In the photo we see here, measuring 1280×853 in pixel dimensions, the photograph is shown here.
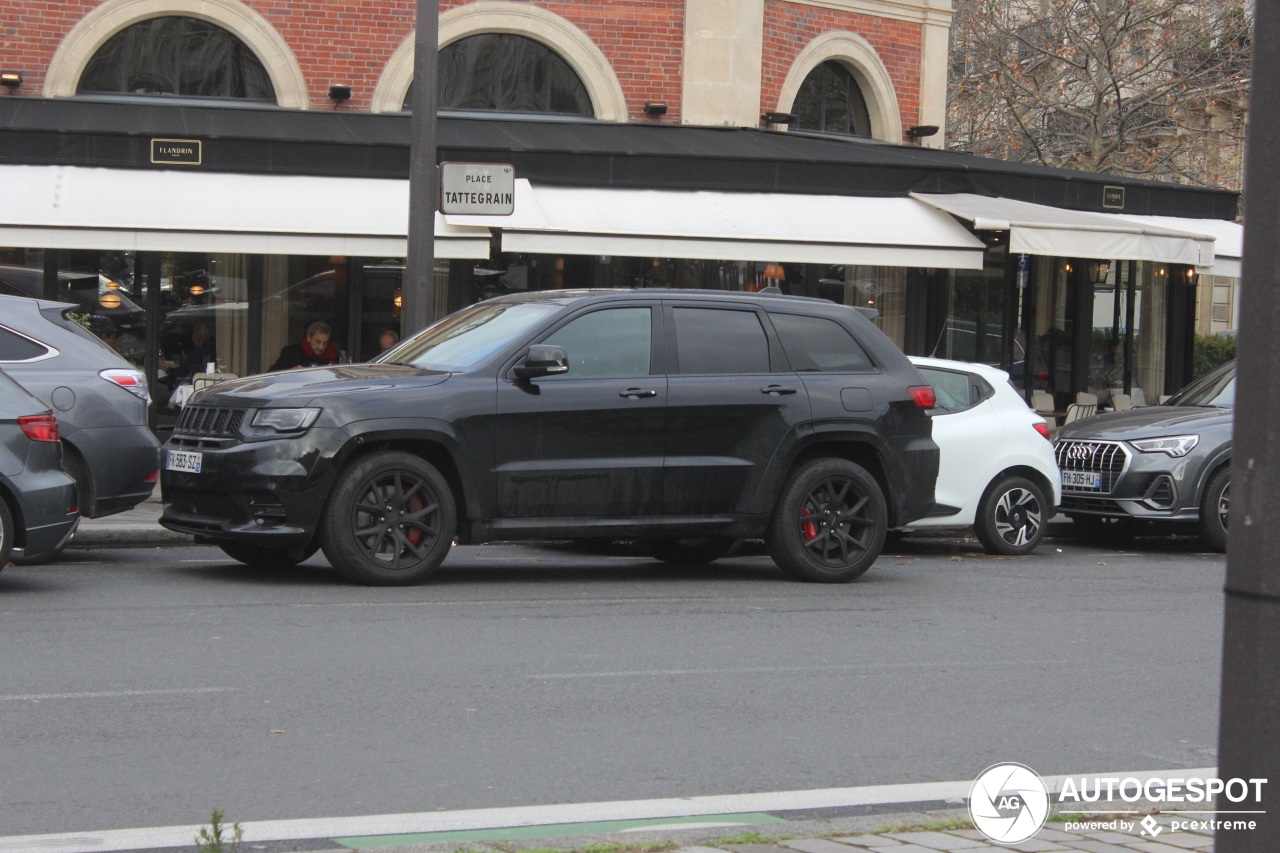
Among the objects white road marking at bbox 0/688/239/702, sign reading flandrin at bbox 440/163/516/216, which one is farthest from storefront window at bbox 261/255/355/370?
white road marking at bbox 0/688/239/702

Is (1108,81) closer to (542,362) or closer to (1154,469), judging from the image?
(1154,469)

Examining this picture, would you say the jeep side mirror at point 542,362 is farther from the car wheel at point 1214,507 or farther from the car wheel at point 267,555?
the car wheel at point 1214,507

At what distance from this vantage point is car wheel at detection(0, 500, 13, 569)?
367 inches

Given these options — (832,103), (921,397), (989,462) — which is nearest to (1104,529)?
(989,462)

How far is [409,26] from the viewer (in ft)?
68.7

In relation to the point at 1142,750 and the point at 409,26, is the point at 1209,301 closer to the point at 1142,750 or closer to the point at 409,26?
the point at 409,26

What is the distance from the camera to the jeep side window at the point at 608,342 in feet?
34.6

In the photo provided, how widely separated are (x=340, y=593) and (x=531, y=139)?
34.6 feet

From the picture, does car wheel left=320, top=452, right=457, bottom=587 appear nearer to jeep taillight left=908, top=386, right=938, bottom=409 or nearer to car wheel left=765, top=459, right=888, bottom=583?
car wheel left=765, top=459, right=888, bottom=583

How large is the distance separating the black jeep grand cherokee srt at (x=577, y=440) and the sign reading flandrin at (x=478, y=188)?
2.71m

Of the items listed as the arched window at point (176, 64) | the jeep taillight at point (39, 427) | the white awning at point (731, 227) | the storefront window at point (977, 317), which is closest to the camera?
the jeep taillight at point (39, 427)

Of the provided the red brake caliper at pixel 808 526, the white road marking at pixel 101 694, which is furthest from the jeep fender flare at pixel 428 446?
the white road marking at pixel 101 694

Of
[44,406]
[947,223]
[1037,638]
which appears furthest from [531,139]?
[1037,638]

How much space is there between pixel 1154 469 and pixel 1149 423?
574 millimetres
